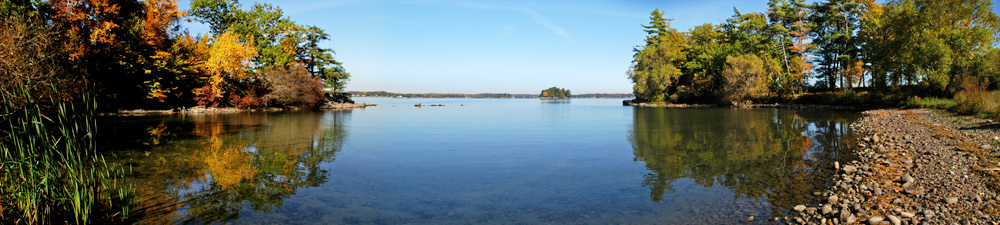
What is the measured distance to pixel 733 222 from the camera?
6641 millimetres

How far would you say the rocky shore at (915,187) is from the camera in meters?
6.39

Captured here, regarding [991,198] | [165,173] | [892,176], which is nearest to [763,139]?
[892,176]

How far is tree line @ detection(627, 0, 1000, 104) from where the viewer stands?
31234 millimetres

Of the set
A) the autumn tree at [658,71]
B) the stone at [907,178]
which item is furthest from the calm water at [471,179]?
the autumn tree at [658,71]

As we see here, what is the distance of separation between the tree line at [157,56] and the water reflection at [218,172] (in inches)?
93.6

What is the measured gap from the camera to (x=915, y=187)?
8.04 m

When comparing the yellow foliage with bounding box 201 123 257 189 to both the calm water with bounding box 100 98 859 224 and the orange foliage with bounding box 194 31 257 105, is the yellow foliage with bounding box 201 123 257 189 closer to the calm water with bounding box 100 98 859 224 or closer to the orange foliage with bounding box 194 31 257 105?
the calm water with bounding box 100 98 859 224

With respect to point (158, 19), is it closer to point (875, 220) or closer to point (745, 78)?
point (875, 220)

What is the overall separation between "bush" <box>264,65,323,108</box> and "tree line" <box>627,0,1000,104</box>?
4171cm

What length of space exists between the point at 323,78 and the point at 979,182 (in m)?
56.7

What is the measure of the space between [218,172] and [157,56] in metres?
28.8

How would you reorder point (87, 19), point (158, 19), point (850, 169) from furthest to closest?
point (158, 19)
point (87, 19)
point (850, 169)

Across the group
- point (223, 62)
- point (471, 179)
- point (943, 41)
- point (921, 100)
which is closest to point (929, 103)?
point (921, 100)

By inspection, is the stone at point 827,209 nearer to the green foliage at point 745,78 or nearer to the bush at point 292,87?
the bush at point 292,87
